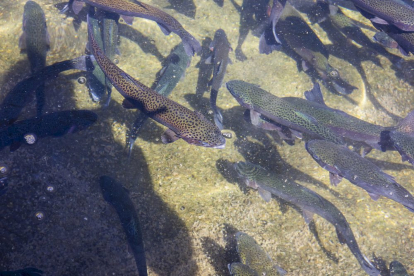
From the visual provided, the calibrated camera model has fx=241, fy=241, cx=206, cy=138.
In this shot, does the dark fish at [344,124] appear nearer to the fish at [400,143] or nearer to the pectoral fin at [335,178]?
the fish at [400,143]

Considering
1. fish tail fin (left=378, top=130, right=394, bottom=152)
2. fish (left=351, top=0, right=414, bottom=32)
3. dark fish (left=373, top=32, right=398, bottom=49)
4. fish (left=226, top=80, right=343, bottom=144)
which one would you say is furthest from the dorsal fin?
dark fish (left=373, top=32, right=398, bottom=49)

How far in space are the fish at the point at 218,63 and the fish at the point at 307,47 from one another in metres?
1.63

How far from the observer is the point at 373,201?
15.3 ft

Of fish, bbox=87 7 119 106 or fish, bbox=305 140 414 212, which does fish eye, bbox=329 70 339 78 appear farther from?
fish, bbox=87 7 119 106

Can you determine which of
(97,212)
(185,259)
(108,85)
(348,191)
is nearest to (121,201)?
(97,212)

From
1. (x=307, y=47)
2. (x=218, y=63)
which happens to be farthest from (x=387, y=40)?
(x=218, y=63)

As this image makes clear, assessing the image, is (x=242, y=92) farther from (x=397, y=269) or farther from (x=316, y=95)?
(x=397, y=269)

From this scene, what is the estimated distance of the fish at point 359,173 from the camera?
4.04 m

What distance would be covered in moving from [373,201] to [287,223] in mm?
1898

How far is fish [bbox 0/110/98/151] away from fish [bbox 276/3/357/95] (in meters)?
5.14

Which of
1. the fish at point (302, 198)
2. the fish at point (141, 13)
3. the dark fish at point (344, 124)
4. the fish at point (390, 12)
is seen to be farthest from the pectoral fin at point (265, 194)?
the fish at point (390, 12)

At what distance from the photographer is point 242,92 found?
5.04m

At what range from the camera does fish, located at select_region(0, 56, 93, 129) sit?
451 cm

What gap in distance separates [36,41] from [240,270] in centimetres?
576
